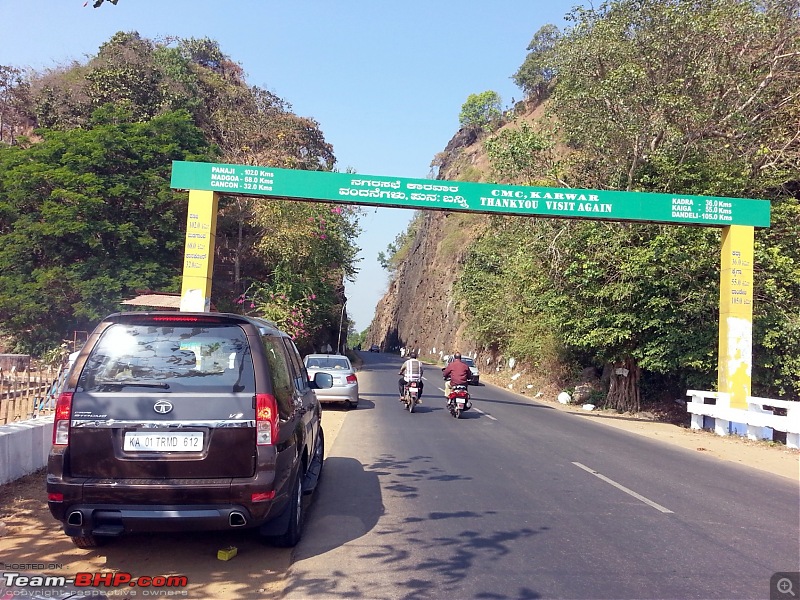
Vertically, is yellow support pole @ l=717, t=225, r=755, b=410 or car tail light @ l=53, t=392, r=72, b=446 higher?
yellow support pole @ l=717, t=225, r=755, b=410

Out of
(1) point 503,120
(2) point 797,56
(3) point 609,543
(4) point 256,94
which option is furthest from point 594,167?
(1) point 503,120

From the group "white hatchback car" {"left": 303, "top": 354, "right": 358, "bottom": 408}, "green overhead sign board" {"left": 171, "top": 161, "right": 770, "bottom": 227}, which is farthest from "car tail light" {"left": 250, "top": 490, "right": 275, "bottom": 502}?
"green overhead sign board" {"left": 171, "top": 161, "right": 770, "bottom": 227}

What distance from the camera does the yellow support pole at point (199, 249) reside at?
16.9 metres

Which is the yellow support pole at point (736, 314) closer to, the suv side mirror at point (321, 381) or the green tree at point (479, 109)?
the suv side mirror at point (321, 381)

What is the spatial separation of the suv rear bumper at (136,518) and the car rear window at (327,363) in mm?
13446

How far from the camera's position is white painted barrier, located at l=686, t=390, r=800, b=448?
13.6m

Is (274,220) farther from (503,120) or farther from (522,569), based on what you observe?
(503,120)

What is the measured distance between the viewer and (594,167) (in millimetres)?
23281

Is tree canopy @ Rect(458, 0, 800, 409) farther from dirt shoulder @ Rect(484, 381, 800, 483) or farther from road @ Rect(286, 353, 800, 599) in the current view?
road @ Rect(286, 353, 800, 599)

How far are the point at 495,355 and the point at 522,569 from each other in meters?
43.5

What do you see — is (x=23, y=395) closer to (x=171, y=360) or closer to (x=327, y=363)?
(x=327, y=363)

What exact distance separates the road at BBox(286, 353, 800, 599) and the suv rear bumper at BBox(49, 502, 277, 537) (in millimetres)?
841

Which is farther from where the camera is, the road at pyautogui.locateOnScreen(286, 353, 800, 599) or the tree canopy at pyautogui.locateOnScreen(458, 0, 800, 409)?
the tree canopy at pyautogui.locateOnScreen(458, 0, 800, 409)

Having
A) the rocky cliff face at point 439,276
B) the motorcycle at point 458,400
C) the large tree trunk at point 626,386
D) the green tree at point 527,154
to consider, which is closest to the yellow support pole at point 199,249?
the motorcycle at point 458,400
